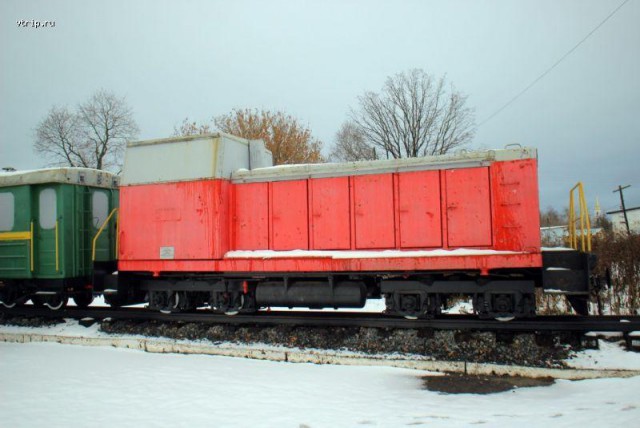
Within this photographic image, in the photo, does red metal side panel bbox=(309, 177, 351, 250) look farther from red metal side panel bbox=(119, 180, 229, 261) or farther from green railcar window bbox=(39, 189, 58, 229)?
green railcar window bbox=(39, 189, 58, 229)

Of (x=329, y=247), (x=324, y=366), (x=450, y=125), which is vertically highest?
(x=450, y=125)

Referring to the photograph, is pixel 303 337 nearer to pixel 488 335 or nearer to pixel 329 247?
pixel 329 247

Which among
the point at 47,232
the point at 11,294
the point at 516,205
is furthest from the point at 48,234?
the point at 516,205

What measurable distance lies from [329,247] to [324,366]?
87.6 inches

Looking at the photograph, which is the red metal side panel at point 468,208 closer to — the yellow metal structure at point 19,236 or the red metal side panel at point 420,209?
the red metal side panel at point 420,209

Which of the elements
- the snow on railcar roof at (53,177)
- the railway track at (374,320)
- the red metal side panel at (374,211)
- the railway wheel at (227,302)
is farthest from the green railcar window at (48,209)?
the red metal side panel at (374,211)

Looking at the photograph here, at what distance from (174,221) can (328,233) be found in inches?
120

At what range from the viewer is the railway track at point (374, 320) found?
7031 mm

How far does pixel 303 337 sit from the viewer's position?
798 centimetres

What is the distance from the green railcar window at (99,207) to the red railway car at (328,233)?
1.67 meters

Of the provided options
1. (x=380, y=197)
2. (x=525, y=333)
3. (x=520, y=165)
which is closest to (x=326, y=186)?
(x=380, y=197)

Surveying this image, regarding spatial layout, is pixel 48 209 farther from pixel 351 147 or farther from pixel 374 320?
pixel 351 147

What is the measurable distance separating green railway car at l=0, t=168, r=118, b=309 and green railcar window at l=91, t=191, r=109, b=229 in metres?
0.03

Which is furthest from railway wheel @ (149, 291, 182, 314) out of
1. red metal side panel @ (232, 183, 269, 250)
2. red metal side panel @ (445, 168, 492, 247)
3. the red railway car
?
red metal side panel @ (445, 168, 492, 247)
